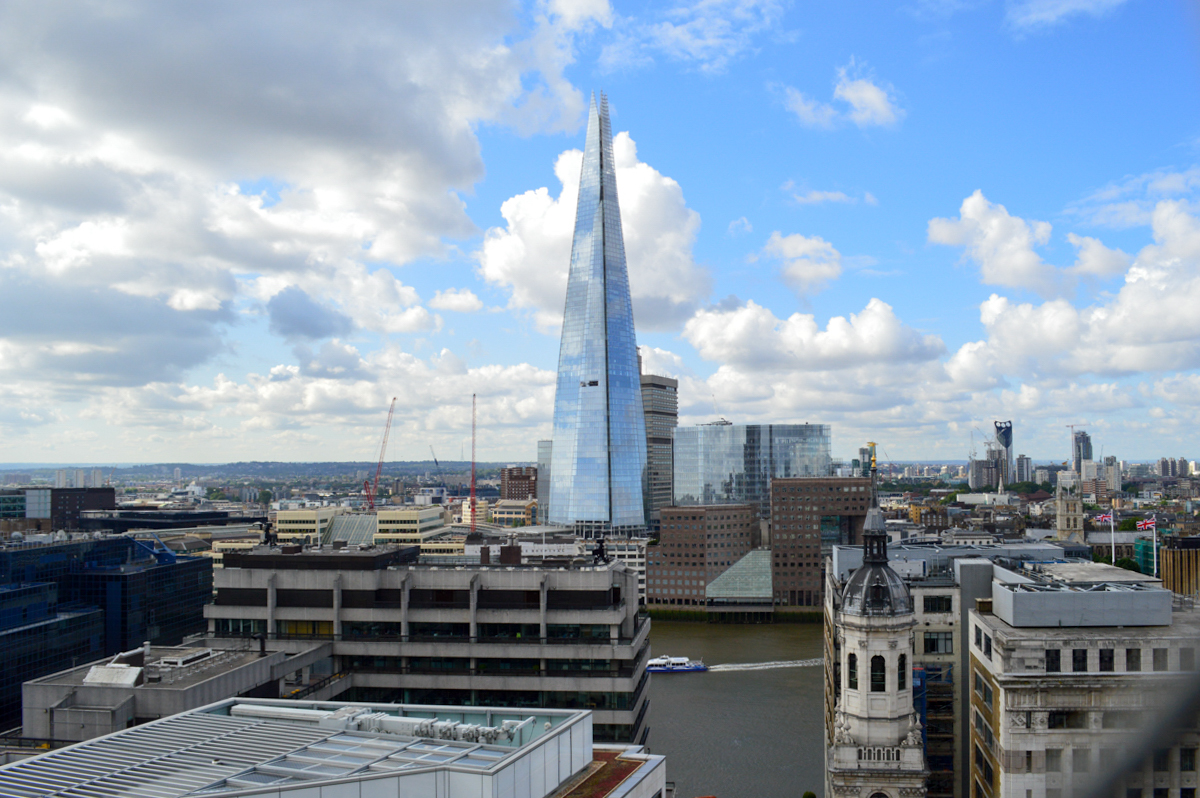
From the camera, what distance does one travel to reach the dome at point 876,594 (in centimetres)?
2395

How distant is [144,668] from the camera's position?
72.6 ft

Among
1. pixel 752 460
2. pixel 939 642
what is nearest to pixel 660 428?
pixel 752 460

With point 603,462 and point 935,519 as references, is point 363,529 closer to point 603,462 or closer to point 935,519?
point 603,462

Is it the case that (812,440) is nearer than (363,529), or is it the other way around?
(363,529)

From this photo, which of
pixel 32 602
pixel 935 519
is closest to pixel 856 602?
pixel 32 602

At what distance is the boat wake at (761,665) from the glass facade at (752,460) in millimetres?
53257

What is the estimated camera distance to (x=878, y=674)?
78.6 feet

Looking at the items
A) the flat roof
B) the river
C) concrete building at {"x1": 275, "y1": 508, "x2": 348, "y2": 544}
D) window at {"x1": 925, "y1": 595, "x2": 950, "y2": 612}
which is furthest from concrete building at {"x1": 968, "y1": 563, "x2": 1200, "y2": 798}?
concrete building at {"x1": 275, "y1": 508, "x2": 348, "y2": 544}

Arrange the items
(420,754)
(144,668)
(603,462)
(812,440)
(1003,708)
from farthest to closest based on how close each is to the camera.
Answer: (812,440) → (603,462) → (144,668) → (1003,708) → (420,754)

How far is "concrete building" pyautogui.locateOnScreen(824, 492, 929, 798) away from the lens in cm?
2306

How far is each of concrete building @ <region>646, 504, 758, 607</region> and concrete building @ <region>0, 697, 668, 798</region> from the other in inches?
2442

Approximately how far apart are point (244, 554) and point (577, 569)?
11.6 m

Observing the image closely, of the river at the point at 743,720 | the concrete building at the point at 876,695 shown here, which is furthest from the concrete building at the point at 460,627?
the river at the point at 743,720

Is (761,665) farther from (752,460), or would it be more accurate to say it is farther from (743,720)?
(752,460)
